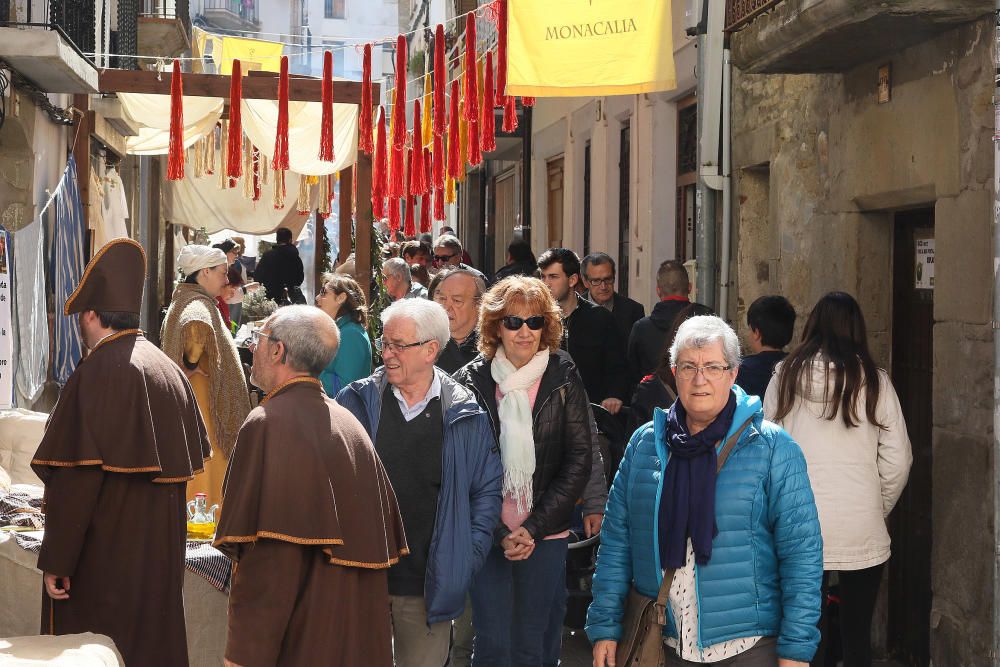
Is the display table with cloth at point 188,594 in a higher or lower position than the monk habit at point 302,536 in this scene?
lower

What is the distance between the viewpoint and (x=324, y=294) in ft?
29.8

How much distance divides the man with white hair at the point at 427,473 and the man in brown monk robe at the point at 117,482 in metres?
0.93

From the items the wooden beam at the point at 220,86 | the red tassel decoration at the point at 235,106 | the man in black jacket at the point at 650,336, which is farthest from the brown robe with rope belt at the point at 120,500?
the wooden beam at the point at 220,86

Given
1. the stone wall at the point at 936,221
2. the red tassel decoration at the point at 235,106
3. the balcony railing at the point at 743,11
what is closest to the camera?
the stone wall at the point at 936,221

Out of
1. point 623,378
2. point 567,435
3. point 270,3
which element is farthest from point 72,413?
point 270,3

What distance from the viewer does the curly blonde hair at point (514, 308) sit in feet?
18.2

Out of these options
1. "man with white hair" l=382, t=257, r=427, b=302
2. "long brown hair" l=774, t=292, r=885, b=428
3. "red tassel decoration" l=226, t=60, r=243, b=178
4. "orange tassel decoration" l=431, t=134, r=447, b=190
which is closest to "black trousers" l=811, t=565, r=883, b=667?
"long brown hair" l=774, t=292, r=885, b=428

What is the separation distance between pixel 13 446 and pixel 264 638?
4583 mm

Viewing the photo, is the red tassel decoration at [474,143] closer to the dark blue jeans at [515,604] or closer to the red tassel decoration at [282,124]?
the red tassel decoration at [282,124]

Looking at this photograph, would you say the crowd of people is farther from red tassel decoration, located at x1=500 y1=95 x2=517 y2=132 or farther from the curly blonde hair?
red tassel decoration, located at x1=500 y1=95 x2=517 y2=132

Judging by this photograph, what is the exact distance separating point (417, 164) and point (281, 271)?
548 centimetres

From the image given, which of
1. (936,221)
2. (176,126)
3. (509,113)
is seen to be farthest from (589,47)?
(176,126)

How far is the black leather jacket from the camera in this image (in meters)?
5.40

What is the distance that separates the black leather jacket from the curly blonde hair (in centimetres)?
10
